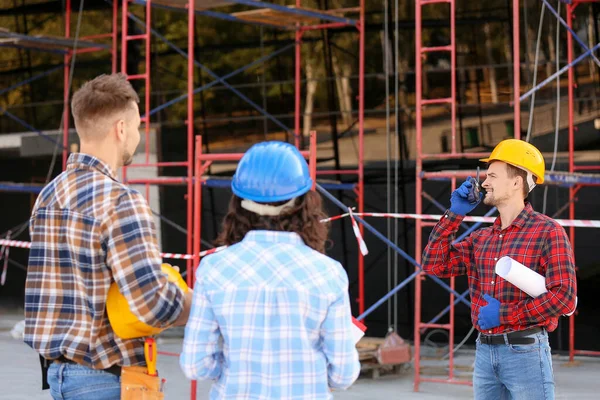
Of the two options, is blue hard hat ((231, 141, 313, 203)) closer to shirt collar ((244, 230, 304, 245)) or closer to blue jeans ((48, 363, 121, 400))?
shirt collar ((244, 230, 304, 245))

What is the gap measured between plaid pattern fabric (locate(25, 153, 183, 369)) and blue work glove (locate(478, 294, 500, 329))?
5.11ft

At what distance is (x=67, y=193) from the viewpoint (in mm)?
3223

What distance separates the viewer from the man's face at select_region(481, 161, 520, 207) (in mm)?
4430

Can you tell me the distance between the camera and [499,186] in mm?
4449

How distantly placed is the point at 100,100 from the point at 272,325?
966mm

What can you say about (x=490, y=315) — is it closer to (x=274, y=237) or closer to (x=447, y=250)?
(x=447, y=250)

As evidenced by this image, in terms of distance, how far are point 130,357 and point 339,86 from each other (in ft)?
26.4

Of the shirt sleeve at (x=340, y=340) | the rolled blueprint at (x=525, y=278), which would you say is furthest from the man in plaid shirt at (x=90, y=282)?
the rolled blueprint at (x=525, y=278)

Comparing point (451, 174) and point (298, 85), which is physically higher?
point (298, 85)

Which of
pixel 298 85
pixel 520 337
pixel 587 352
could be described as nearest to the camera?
pixel 520 337

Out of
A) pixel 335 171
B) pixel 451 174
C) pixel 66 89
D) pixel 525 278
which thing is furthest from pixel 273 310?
pixel 66 89

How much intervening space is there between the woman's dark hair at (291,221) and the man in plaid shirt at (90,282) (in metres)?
0.28

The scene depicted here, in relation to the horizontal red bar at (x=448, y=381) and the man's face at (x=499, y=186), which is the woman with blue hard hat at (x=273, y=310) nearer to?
the man's face at (x=499, y=186)

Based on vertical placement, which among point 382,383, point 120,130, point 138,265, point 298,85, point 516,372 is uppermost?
point 298,85
